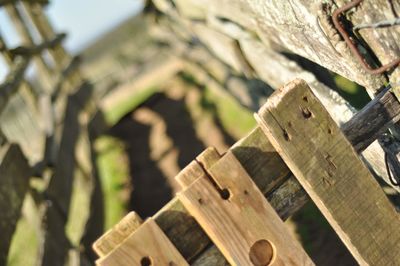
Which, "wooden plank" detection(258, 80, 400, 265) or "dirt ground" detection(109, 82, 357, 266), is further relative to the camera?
"dirt ground" detection(109, 82, 357, 266)

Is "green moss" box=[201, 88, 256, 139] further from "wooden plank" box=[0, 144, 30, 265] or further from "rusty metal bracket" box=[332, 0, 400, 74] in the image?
"rusty metal bracket" box=[332, 0, 400, 74]

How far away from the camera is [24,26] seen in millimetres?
8328

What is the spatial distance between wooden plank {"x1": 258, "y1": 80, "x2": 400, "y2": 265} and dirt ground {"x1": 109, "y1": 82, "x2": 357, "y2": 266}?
6.42 feet

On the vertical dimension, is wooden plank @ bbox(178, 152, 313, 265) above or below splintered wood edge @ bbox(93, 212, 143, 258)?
below

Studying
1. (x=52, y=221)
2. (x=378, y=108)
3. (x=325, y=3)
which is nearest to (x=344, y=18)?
(x=325, y=3)

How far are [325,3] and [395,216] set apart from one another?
0.83m

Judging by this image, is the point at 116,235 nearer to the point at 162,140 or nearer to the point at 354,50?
the point at 354,50

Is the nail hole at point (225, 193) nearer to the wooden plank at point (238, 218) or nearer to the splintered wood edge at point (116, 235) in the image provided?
the wooden plank at point (238, 218)

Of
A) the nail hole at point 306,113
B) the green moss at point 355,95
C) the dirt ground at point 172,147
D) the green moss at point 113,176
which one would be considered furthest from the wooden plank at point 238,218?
the green moss at point 113,176

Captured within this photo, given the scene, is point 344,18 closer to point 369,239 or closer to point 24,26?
point 369,239

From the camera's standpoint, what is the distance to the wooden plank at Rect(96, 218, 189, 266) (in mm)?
2158

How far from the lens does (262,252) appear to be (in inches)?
89.1

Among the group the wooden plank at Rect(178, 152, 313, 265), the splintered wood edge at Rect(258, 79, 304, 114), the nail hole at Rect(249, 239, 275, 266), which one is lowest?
the nail hole at Rect(249, 239, 275, 266)

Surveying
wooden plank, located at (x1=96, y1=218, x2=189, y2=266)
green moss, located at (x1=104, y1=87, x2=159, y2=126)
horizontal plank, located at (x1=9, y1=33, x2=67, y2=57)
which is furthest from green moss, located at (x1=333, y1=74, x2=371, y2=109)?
green moss, located at (x1=104, y1=87, x2=159, y2=126)
